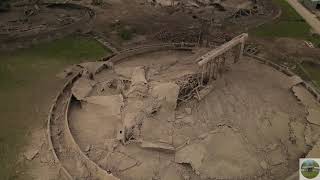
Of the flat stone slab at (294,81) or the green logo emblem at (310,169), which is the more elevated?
the flat stone slab at (294,81)

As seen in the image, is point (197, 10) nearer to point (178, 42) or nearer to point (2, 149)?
point (178, 42)

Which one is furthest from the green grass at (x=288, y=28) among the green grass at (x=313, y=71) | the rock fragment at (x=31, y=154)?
the rock fragment at (x=31, y=154)

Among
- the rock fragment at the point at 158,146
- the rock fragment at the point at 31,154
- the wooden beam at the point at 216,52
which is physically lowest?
the rock fragment at the point at 31,154

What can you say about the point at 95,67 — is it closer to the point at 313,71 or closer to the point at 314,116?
the point at 314,116

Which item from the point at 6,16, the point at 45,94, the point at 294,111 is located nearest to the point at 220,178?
the point at 294,111

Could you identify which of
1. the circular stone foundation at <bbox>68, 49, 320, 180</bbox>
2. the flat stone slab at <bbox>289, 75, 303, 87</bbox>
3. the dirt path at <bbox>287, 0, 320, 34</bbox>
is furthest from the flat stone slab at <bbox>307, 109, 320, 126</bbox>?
the dirt path at <bbox>287, 0, 320, 34</bbox>

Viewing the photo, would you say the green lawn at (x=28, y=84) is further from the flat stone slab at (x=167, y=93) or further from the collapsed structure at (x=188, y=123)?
the flat stone slab at (x=167, y=93)

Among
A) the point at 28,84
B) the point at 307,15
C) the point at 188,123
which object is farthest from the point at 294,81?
the point at 28,84
